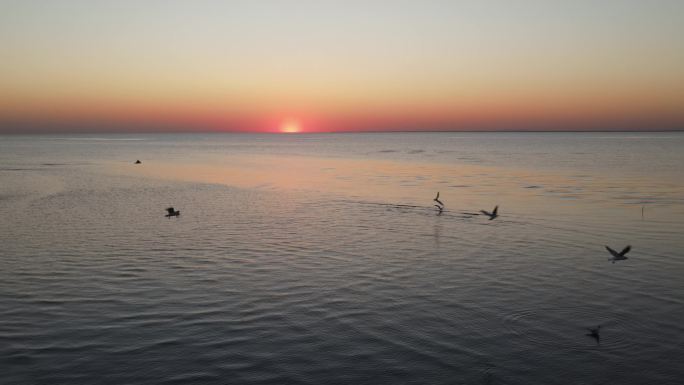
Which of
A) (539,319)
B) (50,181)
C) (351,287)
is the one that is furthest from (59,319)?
(50,181)

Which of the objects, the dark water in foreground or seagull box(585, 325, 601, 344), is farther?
seagull box(585, 325, 601, 344)

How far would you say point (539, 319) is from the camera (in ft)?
51.8

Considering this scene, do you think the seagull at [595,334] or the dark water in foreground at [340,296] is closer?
the dark water in foreground at [340,296]

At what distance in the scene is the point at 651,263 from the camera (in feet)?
72.1

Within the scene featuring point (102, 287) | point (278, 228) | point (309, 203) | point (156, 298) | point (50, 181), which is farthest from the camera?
point (50, 181)

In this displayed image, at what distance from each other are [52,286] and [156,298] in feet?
14.9

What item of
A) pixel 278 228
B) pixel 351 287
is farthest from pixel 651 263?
pixel 278 228

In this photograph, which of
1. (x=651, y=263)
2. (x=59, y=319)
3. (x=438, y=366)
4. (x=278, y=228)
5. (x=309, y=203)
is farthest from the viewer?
(x=309, y=203)

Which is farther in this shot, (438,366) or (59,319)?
(59,319)

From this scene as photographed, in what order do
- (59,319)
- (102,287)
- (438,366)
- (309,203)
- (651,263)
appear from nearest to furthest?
(438,366) < (59,319) < (102,287) < (651,263) < (309,203)

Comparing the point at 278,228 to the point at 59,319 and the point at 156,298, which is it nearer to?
the point at 156,298

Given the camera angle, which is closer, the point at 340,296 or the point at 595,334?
the point at 595,334

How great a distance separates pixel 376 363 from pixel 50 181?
59.6m

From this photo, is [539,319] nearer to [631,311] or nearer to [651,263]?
[631,311]
